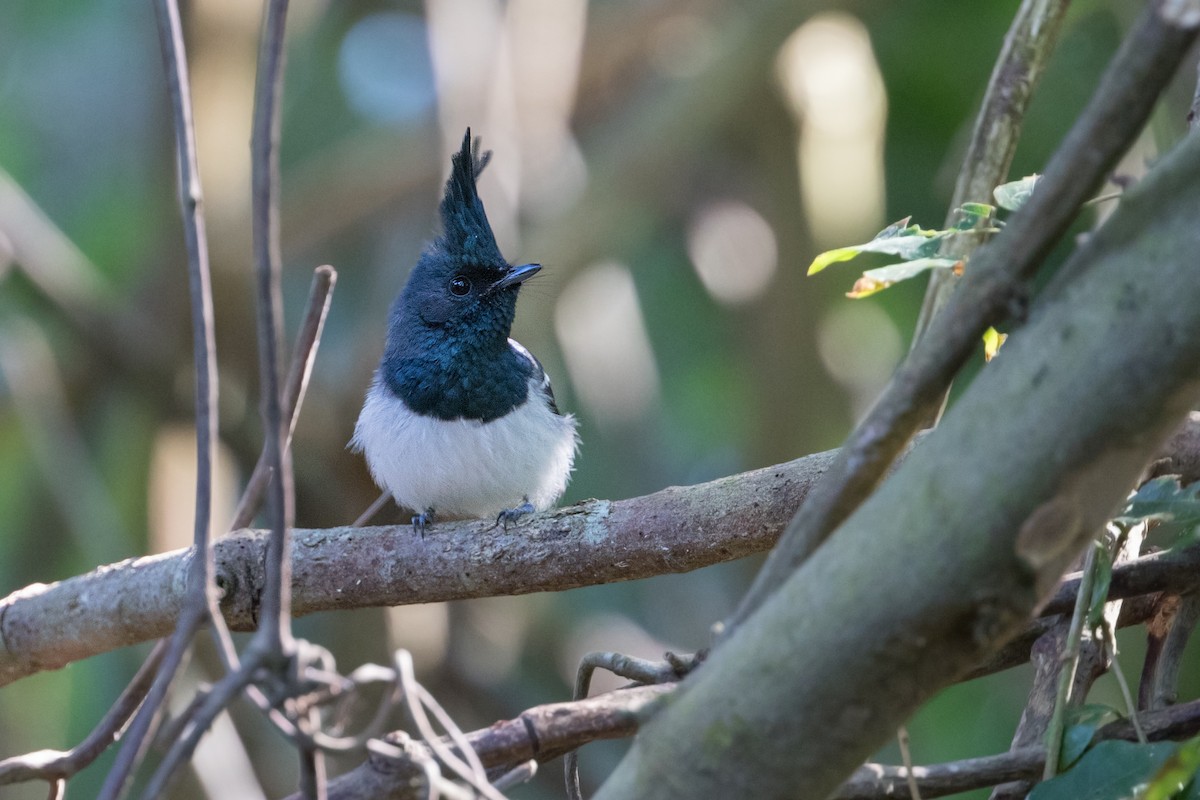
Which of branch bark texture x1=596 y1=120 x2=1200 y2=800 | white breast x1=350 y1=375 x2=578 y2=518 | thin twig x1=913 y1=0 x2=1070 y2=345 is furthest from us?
white breast x1=350 y1=375 x2=578 y2=518

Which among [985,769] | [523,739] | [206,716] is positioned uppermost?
[206,716]

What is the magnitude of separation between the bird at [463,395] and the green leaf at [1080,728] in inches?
102

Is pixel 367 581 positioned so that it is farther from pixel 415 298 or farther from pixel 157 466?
pixel 157 466

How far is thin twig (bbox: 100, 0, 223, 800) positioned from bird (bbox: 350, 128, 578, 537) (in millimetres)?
2752

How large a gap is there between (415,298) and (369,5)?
12.9 ft

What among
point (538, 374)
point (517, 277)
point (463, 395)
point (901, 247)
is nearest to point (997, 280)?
point (901, 247)

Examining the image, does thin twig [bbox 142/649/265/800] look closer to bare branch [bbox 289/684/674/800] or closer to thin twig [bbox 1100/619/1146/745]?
bare branch [bbox 289/684/674/800]

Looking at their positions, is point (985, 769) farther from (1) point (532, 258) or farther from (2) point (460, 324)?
(1) point (532, 258)

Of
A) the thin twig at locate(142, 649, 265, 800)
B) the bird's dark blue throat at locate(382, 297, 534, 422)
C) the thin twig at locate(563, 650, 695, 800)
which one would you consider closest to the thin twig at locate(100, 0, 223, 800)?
the thin twig at locate(142, 649, 265, 800)

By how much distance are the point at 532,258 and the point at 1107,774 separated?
14.3ft

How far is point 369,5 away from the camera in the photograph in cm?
812

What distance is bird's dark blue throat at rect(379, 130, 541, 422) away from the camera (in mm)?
4559

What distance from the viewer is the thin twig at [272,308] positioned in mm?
1265

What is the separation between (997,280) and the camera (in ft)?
4.39
